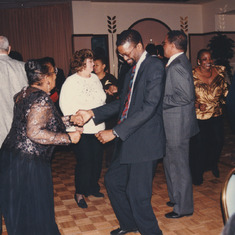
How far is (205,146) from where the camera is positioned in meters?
4.12

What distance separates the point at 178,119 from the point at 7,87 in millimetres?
1491

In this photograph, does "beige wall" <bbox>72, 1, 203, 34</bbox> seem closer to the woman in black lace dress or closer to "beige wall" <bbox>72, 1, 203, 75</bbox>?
"beige wall" <bbox>72, 1, 203, 75</bbox>

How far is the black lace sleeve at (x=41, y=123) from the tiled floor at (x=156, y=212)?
44.1 inches

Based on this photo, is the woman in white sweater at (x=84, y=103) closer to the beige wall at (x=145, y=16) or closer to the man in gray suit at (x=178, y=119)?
the man in gray suit at (x=178, y=119)

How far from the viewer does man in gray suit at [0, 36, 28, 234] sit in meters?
2.89

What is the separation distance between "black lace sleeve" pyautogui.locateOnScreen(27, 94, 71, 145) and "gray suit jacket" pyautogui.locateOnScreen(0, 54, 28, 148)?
0.83 meters

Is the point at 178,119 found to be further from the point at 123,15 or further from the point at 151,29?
the point at 151,29

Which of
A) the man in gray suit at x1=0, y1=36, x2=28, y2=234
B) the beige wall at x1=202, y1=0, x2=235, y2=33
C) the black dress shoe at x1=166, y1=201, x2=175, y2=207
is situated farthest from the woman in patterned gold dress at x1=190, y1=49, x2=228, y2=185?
the beige wall at x1=202, y1=0, x2=235, y2=33

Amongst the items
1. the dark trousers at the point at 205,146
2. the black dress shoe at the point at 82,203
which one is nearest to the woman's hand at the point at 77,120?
the black dress shoe at the point at 82,203

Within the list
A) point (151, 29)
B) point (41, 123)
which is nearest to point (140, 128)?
point (41, 123)

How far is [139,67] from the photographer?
2.45m

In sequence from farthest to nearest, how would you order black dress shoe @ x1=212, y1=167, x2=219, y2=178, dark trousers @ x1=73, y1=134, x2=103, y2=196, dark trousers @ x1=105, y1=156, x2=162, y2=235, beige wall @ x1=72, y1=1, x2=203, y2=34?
1. beige wall @ x1=72, y1=1, x2=203, y2=34
2. black dress shoe @ x1=212, y1=167, x2=219, y2=178
3. dark trousers @ x1=73, y1=134, x2=103, y2=196
4. dark trousers @ x1=105, y1=156, x2=162, y2=235

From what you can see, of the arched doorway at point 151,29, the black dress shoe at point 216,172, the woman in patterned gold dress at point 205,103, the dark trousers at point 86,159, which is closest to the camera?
the dark trousers at point 86,159

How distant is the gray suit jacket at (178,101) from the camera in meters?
2.94
